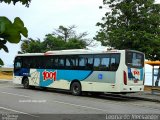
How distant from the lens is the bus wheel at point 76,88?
77.4 ft

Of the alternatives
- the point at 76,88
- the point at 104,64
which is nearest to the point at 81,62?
the point at 76,88

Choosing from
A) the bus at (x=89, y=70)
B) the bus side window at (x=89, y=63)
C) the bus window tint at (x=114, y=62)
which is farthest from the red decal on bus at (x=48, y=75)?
the bus window tint at (x=114, y=62)

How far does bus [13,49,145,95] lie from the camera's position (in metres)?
21.4

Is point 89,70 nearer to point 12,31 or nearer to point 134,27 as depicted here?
point 134,27

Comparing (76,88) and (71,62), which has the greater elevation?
(71,62)

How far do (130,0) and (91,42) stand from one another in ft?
95.2

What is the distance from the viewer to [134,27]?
28.8 meters

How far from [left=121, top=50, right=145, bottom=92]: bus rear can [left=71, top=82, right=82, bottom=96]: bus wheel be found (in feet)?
10.5

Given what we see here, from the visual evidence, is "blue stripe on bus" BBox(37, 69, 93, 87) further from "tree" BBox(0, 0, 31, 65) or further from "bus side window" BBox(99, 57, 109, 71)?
"tree" BBox(0, 0, 31, 65)

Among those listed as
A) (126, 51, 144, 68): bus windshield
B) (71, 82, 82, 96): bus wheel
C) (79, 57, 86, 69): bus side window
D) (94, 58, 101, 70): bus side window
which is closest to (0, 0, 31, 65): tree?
(126, 51, 144, 68): bus windshield

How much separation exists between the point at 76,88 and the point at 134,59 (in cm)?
390

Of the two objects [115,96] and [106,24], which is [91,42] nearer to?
[106,24]

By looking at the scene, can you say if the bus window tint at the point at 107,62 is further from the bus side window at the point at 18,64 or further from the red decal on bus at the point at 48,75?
the bus side window at the point at 18,64

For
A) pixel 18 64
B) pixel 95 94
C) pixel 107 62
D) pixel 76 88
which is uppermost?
pixel 107 62
